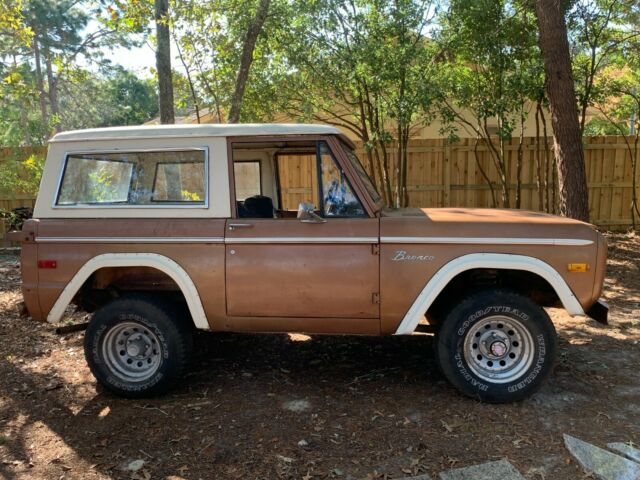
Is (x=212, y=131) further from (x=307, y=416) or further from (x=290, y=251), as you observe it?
(x=307, y=416)

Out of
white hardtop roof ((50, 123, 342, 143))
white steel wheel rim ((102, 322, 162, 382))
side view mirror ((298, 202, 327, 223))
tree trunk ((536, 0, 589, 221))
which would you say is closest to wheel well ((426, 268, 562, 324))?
side view mirror ((298, 202, 327, 223))

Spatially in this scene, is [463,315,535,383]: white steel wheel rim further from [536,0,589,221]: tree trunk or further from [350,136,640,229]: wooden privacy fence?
[350,136,640,229]: wooden privacy fence

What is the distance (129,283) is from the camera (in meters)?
4.18

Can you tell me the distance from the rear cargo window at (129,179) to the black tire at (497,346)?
2252 mm

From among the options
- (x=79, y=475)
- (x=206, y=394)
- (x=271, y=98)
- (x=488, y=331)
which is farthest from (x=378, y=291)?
(x=271, y=98)

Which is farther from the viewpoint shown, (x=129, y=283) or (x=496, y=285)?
(x=129, y=283)

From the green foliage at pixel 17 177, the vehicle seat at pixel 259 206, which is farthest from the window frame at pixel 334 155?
the green foliage at pixel 17 177

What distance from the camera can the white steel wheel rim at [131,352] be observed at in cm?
405

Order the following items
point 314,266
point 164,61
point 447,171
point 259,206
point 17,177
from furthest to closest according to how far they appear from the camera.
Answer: point 447,171, point 17,177, point 164,61, point 259,206, point 314,266

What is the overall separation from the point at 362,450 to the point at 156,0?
7.20 metres

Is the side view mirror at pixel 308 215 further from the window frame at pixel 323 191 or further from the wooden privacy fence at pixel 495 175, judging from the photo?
the wooden privacy fence at pixel 495 175

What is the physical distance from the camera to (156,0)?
7.72 metres

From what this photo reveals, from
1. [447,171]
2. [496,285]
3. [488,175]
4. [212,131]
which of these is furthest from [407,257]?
[488,175]

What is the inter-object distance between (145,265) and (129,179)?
0.74 m
